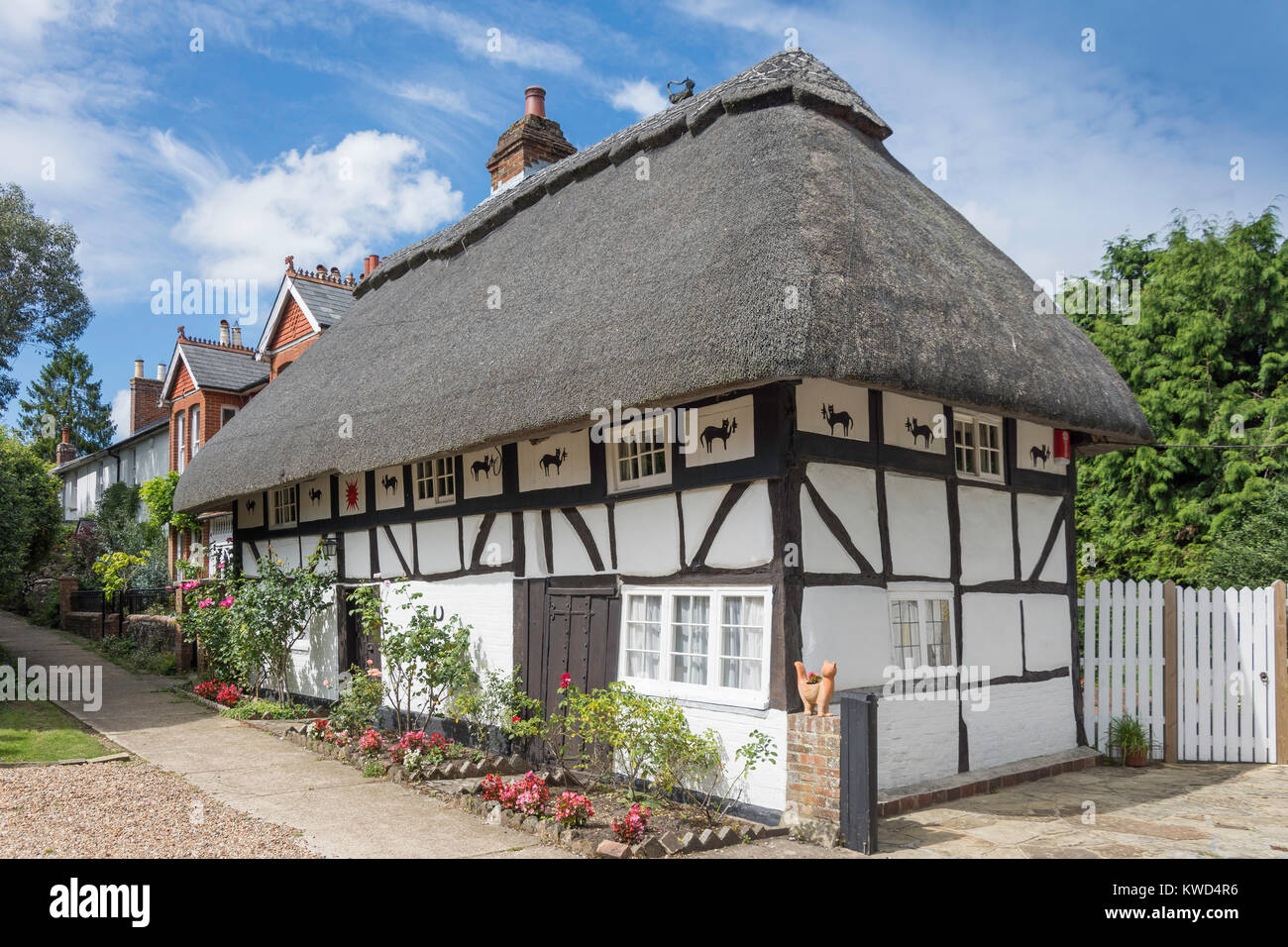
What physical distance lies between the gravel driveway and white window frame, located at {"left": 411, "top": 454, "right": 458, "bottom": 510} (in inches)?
150

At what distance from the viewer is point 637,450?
316 inches

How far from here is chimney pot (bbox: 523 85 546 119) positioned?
15041mm

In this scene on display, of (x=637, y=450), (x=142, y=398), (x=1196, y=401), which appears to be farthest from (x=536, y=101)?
(x=142, y=398)

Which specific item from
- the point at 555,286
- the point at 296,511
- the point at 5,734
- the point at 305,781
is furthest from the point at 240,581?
the point at 555,286

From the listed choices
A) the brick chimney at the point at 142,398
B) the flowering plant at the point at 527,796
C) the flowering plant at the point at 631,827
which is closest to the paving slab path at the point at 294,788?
the flowering plant at the point at 527,796

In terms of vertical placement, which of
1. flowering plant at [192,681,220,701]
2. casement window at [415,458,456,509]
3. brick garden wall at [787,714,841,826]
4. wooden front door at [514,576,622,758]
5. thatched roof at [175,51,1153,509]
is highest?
thatched roof at [175,51,1153,509]

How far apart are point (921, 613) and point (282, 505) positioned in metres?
10.0

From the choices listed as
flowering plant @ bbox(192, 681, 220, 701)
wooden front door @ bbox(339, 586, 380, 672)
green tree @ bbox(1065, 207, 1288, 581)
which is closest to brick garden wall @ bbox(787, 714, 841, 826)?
wooden front door @ bbox(339, 586, 380, 672)

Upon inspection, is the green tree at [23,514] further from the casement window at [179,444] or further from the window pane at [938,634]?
the window pane at [938,634]

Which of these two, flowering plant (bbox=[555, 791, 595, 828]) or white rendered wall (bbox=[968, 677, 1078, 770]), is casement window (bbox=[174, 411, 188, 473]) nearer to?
flowering plant (bbox=[555, 791, 595, 828])

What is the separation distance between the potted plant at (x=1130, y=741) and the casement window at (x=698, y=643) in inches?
191

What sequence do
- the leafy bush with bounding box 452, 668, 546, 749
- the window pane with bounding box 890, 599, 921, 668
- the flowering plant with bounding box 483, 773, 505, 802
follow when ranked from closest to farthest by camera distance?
1. the flowering plant with bounding box 483, 773, 505, 802
2. the window pane with bounding box 890, 599, 921, 668
3. the leafy bush with bounding box 452, 668, 546, 749

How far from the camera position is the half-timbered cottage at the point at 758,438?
22.0ft

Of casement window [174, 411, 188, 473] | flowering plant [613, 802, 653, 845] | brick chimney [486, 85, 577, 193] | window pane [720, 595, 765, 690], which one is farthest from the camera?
casement window [174, 411, 188, 473]
